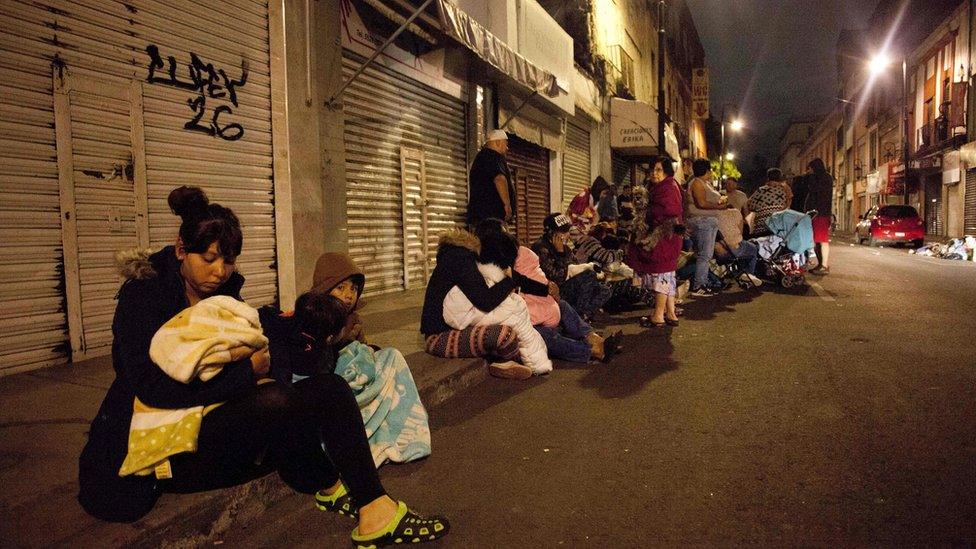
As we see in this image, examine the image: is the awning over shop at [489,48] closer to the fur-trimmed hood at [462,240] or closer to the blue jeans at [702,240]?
the blue jeans at [702,240]

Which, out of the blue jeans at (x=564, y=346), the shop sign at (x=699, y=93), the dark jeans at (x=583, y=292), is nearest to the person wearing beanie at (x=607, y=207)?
the dark jeans at (x=583, y=292)

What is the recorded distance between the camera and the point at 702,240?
867cm

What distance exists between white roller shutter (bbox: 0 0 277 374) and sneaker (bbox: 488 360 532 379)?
3208mm

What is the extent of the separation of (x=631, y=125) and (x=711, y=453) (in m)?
19.3

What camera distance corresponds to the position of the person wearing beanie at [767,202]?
10.1 metres

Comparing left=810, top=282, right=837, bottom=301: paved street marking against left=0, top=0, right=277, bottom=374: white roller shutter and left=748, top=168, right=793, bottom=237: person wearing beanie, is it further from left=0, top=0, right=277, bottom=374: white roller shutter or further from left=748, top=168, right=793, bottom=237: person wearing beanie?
left=0, top=0, right=277, bottom=374: white roller shutter

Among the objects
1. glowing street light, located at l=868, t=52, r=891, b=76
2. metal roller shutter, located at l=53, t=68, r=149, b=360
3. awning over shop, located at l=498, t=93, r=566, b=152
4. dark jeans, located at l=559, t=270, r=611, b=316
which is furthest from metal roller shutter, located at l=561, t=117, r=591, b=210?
glowing street light, located at l=868, t=52, r=891, b=76

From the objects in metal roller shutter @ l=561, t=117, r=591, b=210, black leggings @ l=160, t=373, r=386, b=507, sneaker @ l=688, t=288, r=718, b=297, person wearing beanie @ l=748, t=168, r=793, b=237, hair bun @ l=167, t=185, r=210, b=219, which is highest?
metal roller shutter @ l=561, t=117, r=591, b=210

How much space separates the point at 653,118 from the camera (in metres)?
21.4

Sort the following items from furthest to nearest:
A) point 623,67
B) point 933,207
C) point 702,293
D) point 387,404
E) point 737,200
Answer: point 933,207
point 623,67
point 737,200
point 702,293
point 387,404

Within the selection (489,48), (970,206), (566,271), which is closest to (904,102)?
(970,206)

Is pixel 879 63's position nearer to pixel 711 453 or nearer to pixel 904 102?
pixel 904 102

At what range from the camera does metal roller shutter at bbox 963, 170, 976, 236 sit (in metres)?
26.2

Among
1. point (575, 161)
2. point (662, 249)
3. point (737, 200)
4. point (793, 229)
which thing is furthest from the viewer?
point (575, 161)
